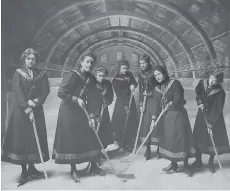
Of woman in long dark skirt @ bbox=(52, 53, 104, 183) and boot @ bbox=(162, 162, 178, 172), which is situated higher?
woman in long dark skirt @ bbox=(52, 53, 104, 183)

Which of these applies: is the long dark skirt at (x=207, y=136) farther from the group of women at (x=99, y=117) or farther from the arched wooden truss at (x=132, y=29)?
the arched wooden truss at (x=132, y=29)

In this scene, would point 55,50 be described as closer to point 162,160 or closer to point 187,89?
point 187,89

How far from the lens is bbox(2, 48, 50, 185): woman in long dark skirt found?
2607 mm

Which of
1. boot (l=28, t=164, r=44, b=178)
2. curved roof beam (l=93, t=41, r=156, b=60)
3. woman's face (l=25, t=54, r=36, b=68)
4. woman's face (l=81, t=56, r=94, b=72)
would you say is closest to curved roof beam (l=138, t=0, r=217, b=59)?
curved roof beam (l=93, t=41, r=156, b=60)

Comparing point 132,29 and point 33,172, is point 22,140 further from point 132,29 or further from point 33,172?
point 132,29

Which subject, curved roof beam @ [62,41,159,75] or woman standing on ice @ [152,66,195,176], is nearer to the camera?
woman standing on ice @ [152,66,195,176]

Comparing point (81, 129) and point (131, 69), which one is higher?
point (131, 69)

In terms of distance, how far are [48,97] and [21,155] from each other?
0.73m

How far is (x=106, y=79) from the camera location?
291cm

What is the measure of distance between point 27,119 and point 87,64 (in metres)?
0.94

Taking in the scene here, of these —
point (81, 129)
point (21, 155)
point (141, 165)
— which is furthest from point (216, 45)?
point (21, 155)

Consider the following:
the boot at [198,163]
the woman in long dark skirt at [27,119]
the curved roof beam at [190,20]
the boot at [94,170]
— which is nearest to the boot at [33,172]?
the woman in long dark skirt at [27,119]

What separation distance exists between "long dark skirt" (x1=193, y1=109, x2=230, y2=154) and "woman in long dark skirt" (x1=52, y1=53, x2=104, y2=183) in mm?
1240

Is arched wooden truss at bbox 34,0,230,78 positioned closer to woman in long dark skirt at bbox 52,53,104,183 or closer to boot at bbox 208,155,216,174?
woman in long dark skirt at bbox 52,53,104,183
